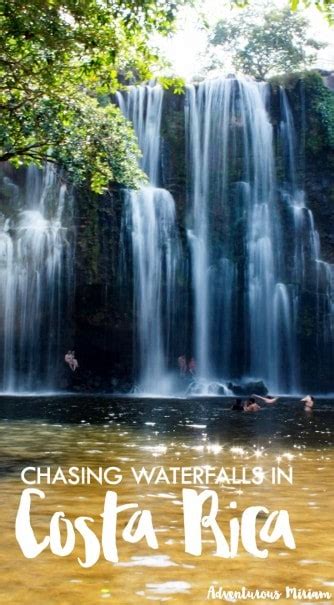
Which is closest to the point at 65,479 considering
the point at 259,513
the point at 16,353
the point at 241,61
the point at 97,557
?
the point at 259,513

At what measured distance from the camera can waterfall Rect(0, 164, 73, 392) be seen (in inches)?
1270

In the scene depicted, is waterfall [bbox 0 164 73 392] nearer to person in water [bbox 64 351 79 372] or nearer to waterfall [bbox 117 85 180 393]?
person in water [bbox 64 351 79 372]

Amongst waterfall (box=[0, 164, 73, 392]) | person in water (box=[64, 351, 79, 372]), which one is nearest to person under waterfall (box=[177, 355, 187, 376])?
person in water (box=[64, 351, 79, 372])

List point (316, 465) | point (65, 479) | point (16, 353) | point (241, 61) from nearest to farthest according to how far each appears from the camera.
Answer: point (65, 479)
point (316, 465)
point (16, 353)
point (241, 61)

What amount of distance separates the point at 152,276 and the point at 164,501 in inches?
1051

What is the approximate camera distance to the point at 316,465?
1014 cm

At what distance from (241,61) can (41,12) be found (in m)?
45.6

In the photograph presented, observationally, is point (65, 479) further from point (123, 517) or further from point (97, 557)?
point (97, 557)

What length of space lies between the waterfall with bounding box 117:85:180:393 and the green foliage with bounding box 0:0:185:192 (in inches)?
638

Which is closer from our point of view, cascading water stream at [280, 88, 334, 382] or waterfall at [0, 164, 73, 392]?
waterfall at [0, 164, 73, 392]

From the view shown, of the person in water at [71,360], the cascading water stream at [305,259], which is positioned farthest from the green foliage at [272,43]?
the person in water at [71,360]

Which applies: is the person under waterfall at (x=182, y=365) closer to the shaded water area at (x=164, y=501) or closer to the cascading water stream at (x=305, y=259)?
the cascading water stream at (x=305, y=259)

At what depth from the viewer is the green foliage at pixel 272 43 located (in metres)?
53.2

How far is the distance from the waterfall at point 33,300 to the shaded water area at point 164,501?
15522 mm
